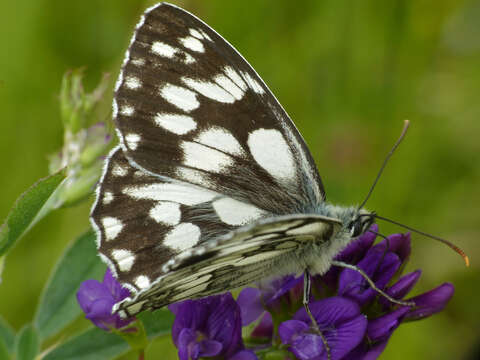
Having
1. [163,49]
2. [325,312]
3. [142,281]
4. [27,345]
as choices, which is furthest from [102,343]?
[163,49]

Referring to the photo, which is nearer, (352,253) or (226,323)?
(226,323)

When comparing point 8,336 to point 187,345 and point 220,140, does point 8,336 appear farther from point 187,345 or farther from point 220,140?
point 220,140

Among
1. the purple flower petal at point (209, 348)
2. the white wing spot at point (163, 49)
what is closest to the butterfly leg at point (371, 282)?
the purple flower petal at point (209, 348)

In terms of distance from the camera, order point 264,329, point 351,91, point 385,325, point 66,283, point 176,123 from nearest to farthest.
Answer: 1. point 385,325
2. point 176,123
3. point 264,329
4. point 66,283
5. point 351,91

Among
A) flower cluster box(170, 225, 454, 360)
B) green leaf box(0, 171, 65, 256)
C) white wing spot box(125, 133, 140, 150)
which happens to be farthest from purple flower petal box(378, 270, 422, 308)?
green leaf box(0, 171, 65, 256)

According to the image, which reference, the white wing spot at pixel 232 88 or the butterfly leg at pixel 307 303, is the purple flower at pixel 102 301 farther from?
the white wing spot at pixel 232 88

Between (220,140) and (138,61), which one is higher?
(138,61)

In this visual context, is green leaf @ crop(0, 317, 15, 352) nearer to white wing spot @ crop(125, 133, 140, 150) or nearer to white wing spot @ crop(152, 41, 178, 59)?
white wing spot @ crop(125, 133, 140, 150)
